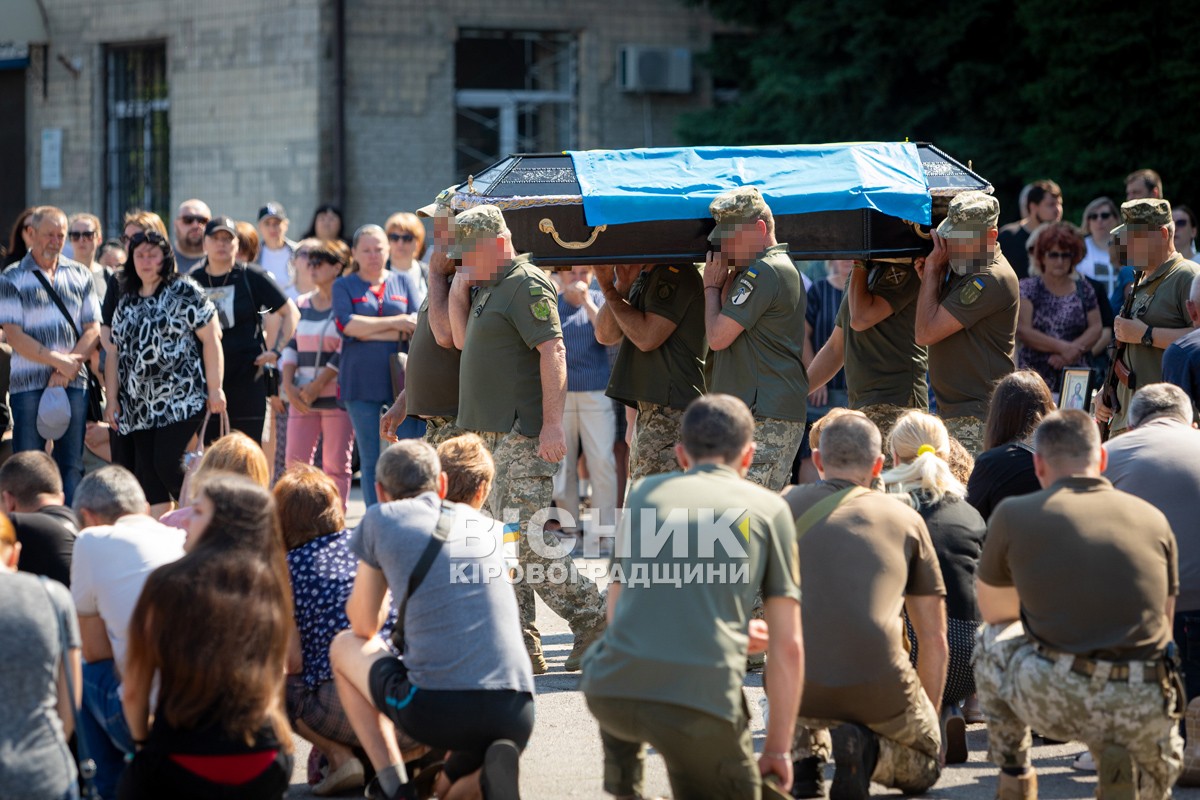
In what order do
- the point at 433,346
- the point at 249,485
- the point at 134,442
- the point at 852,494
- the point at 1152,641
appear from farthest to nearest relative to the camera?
the point at 134,442, the point at 433,346, the point at 852,494, the point at 1152,641, the point at 249,485

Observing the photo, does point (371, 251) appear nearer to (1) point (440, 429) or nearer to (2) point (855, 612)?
(1) point (440, 429)

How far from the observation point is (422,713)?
4.93 m

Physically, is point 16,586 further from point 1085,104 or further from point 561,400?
point 1085,104

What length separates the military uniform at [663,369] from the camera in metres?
7.52

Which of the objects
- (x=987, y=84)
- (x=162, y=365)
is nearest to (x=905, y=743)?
Answer: (x=162, y=365)

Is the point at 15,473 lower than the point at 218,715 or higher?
higher

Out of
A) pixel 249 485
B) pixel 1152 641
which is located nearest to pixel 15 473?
pixel 249 485

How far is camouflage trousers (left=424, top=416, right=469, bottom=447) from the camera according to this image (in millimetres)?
7566

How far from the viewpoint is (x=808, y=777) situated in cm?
533

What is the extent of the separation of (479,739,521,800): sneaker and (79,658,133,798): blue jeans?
112 centimetres

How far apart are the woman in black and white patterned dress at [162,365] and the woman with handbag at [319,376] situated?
134 cm

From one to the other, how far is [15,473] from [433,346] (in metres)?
2.50

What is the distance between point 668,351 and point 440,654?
2969 millimetres

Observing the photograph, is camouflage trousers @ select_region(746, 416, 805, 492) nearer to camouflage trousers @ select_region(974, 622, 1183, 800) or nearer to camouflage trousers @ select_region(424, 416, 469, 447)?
camouflage trousers @ select_region(424, 416, 469, 447)
